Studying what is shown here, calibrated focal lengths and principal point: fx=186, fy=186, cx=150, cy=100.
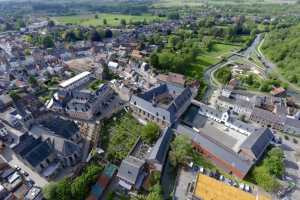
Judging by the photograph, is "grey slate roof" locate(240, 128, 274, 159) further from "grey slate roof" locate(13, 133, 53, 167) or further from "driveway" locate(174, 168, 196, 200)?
"grey slate roof" locate(13, 133, 53, 167)

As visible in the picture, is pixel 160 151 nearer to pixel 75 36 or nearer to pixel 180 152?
pixel 180 152

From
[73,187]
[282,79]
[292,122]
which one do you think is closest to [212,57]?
[282,79]

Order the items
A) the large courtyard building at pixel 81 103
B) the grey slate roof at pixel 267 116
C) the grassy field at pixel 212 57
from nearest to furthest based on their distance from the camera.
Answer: the large courtyard building at pixel 81 103 → the grey slate roof at pixel 267 116 → the grassy field at pixel 212 57

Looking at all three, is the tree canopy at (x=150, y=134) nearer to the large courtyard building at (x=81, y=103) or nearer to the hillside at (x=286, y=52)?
the large courtyard building at (x=81, y=103)

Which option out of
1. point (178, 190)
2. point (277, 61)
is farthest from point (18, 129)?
point (277, 61)

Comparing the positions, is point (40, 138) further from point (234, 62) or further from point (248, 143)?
point (234, 62)

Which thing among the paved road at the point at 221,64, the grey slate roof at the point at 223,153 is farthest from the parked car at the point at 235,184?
the paved road at the point at 221,64
